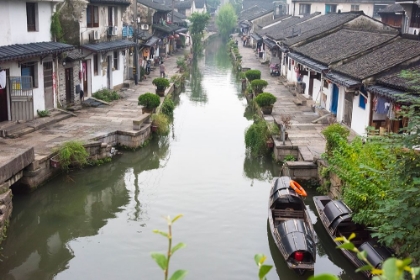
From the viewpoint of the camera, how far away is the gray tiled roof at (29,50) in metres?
16.8

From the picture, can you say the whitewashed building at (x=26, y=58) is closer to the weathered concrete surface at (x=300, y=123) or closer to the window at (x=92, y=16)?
the window at (x=92, y=16)

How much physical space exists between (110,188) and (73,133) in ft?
12.2

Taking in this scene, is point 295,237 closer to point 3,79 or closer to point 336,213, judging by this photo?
point 336,213

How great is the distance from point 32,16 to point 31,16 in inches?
2.6

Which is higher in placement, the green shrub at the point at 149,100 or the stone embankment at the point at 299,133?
the green shrub at the point at 149,100

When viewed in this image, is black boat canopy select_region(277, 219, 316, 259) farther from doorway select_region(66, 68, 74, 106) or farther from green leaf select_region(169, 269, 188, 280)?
doorway select_region(66, 68, 74, 106)

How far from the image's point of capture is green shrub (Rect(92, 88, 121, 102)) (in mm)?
25703

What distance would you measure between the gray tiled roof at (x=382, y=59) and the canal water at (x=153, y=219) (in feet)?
16.1

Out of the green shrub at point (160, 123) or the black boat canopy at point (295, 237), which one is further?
the green shrub at point (160, 123)

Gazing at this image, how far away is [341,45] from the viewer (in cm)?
2500

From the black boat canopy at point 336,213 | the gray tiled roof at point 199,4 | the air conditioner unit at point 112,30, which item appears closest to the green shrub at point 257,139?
the black boat canopy at point 336,213

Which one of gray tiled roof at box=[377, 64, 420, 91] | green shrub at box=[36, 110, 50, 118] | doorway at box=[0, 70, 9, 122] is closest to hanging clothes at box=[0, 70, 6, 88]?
doorway at box=[0, 70, 9, 122]

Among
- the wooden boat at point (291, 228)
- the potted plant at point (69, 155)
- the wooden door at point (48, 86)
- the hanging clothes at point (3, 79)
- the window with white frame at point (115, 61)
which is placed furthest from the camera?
the window with white frame at point (115, 61)

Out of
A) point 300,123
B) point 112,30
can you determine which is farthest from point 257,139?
point 112,30
